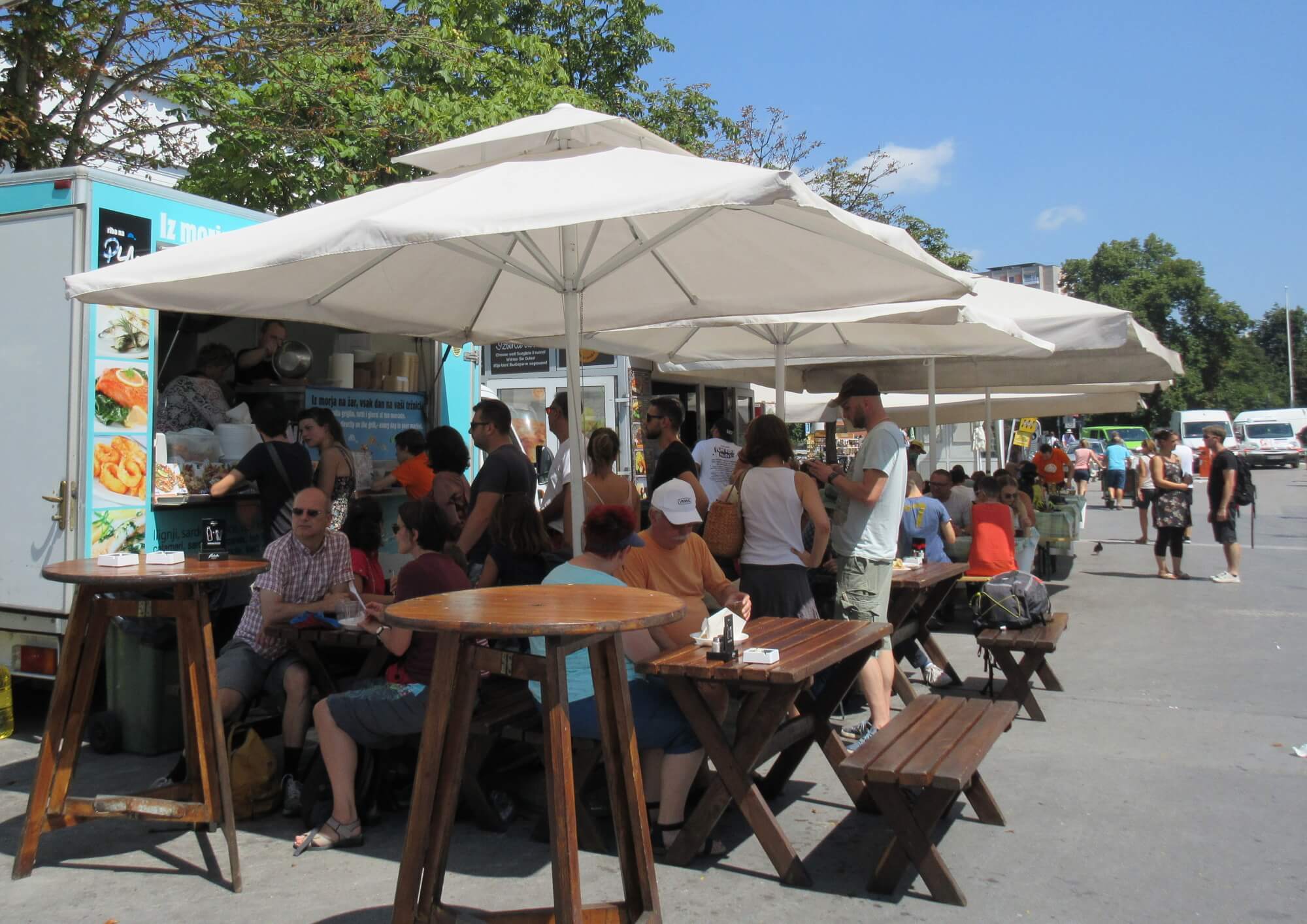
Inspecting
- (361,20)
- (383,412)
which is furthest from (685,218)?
(361,20)

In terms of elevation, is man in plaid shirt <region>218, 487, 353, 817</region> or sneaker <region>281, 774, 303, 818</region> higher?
man in plaid shirt <region>218, 487, 353, 817</region>

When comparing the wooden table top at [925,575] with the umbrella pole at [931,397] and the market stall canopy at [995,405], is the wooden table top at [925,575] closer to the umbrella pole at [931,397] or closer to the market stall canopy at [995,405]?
the umbrella pole at [931,397]

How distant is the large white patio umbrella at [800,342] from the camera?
8117 millimetres

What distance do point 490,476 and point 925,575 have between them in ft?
8.59

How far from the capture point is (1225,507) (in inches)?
468

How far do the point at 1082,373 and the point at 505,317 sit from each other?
5.78 m

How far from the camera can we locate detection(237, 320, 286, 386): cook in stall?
7.16 metres

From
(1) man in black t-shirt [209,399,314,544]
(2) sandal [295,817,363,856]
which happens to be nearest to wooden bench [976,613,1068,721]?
(2) sandal [295,817,363,856]

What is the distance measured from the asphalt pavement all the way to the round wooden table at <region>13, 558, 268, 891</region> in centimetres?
24

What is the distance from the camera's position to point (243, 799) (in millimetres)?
4539

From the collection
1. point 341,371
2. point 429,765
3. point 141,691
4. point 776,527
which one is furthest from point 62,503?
point 776,527

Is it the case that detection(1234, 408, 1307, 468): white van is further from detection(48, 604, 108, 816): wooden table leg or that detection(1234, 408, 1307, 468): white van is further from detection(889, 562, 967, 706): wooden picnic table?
detection(48, 604, 108, 816): wooden table leg

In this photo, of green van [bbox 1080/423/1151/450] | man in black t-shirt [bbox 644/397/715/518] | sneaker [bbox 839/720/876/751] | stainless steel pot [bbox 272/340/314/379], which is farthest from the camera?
green van [bbox 1080/423/1151/450]

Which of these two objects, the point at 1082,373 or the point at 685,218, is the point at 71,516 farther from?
the point at 1082,373
